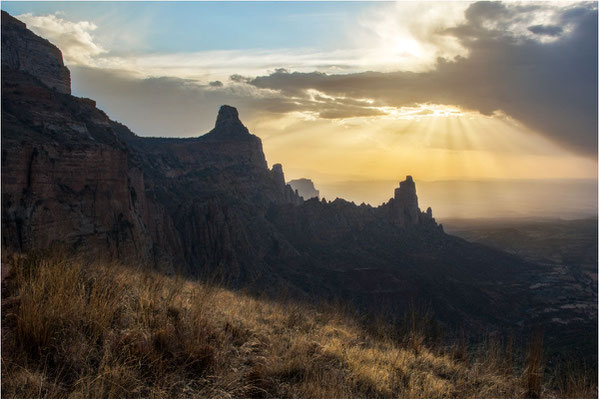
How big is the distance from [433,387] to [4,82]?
160ft

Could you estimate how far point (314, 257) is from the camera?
82.7 m

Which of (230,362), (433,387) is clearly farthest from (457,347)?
(230,362)

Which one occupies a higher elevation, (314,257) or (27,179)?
(27,179)

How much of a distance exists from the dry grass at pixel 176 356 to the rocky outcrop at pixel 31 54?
2354 inches

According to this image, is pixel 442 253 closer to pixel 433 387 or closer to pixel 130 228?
pixel 130 228

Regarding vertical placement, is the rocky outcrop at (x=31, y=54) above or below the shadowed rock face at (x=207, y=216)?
above

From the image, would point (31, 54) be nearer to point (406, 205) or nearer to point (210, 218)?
point (210, 218)

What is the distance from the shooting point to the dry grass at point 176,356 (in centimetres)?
438

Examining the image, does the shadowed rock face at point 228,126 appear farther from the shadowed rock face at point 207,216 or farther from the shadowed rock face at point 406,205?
the shadowed rock face at point 406,205

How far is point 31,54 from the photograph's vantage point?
184 ft

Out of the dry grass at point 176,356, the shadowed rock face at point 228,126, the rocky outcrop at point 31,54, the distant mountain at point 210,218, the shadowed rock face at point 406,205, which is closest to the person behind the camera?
the dry grass at point 176,356

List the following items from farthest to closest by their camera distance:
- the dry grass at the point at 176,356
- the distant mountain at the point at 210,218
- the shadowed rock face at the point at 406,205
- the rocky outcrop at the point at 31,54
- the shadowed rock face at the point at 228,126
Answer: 1. the shadowed rock face at the point at 228,126
2. the shadowed rock face at the point at 406,205
3. the rocky outcrop at the point at 31,54
4. the distant mountain at the point at 210,218
5. the dry grass at the point at 176,356

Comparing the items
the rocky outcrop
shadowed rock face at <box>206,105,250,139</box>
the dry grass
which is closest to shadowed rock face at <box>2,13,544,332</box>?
the rocky outcrop

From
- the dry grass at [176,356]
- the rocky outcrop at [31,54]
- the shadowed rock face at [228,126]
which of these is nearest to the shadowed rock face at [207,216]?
the rocky outcrop at [31,54]
